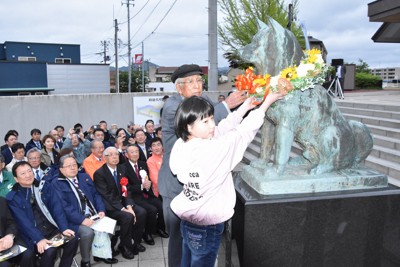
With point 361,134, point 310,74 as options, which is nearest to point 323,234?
point 361,134

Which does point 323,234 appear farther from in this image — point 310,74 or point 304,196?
point 310,74

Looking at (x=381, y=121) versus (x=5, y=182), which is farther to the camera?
(x=381, y=121)

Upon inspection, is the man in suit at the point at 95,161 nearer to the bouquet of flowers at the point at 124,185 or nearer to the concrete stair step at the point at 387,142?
the bouquet of flowers at the point at 124,185

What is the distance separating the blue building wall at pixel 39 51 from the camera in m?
23.6

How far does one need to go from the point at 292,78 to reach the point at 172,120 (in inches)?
40.6

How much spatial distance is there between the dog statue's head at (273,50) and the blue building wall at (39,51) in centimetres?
2430

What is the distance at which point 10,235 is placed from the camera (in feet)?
10.5

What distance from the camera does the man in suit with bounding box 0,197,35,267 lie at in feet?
10.6

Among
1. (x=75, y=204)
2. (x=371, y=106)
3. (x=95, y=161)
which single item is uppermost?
(x=371, y=106)

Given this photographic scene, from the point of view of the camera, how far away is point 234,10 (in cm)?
1489

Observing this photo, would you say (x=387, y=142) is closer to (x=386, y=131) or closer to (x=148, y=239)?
(x=386, y=131)

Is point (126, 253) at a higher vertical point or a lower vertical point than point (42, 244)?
lower

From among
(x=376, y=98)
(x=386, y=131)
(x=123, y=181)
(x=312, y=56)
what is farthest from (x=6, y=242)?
(x=376, y=98)

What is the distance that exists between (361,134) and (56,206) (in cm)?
314
